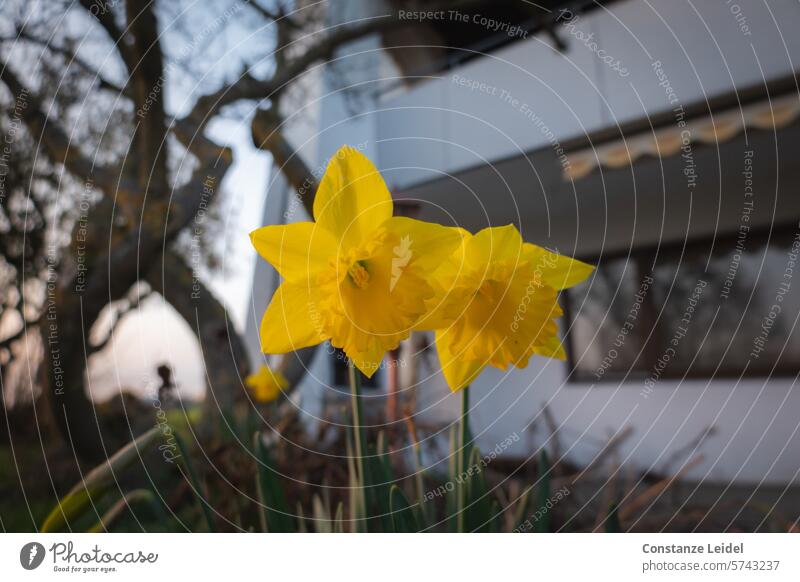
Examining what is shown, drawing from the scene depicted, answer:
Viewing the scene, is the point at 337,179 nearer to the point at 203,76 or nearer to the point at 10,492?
the point at 203,76

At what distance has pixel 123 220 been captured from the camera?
94 centimetres

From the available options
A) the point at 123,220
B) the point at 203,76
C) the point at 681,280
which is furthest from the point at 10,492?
the point at 681,280

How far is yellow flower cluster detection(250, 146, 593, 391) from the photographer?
0.69ft

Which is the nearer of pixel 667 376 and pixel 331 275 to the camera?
pixel 331 275

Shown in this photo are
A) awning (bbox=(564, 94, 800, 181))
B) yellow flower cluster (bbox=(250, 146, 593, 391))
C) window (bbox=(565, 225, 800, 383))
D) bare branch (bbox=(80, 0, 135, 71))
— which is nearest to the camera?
yellow flower cluster (bbox=(250, 146, 593, 391))

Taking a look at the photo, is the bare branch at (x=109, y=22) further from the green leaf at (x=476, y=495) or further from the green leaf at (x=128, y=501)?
the green leaf at (x=476, y=495)

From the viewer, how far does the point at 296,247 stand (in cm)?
22

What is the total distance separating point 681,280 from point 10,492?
4.78ft

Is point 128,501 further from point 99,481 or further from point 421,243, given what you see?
point 421,243
